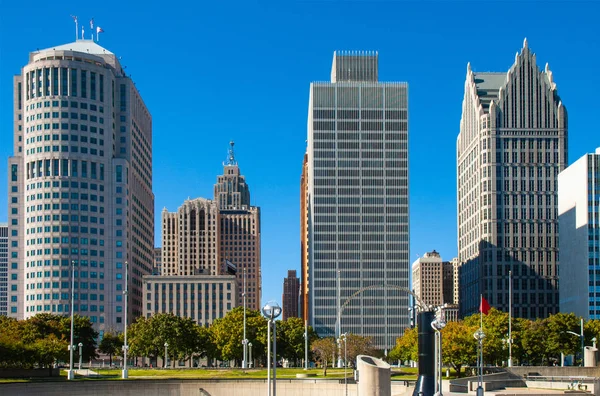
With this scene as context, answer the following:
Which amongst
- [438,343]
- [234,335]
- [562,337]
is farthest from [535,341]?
[438,343]

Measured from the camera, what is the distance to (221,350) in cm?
16412

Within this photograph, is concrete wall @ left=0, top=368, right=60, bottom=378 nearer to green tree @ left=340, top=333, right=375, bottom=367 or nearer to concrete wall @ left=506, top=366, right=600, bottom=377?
green tree @ left=340, top=333, right=375, bottom=367

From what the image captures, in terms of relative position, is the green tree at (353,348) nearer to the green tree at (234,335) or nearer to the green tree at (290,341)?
the green tree at (234,335)

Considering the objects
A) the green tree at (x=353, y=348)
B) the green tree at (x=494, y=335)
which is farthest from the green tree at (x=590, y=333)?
the green tree at (x=353, y=348)

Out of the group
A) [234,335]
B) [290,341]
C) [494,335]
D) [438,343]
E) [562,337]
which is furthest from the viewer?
[290,341]

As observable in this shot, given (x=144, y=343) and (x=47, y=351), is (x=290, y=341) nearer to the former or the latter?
(x=144, y=343)

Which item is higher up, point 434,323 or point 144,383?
point 434,323

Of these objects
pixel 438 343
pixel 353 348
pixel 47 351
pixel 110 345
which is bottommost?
pixel 110 345

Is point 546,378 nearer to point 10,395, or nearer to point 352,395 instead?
point 352,395

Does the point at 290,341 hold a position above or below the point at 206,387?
above

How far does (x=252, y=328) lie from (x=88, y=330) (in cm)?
3067

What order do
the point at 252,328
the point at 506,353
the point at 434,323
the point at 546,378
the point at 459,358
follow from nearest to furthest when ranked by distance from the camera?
1. the point at 434,323
2. the point at 546,378
3. the point at 459,358
4. the point at 506,353
5. the point at 252,328

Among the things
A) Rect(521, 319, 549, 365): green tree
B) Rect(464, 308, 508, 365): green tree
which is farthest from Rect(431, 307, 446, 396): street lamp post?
Rect(521, 319, 549, 365): green tree

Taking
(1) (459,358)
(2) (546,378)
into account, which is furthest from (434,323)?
(1) (459,358)
